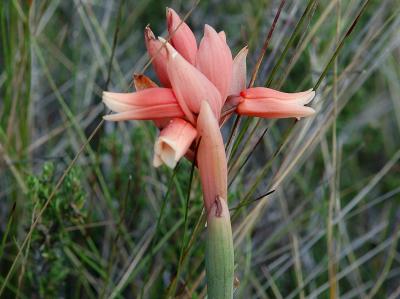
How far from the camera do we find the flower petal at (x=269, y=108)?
93 centimetres

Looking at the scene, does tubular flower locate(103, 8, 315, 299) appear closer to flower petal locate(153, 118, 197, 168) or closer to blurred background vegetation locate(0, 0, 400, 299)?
flower petal locate(153, 118, 197, 168)

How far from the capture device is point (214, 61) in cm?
91

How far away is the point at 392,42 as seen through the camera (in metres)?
1.83

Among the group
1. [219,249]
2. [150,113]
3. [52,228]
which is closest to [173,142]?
[150,113]

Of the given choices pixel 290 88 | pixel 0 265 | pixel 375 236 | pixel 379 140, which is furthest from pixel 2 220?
pixel 379 140

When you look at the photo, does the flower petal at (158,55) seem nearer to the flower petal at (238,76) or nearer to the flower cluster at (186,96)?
the flower cluster at (186,96)

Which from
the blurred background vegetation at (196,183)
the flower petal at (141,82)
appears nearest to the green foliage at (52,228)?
the blurred background vegetation at (196,183)

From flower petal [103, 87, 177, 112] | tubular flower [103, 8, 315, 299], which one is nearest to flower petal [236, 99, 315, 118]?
tubular flower [103, 8, 315, 299]

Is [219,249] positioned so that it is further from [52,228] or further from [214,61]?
[52,228]

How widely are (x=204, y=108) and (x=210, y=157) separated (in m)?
0.07

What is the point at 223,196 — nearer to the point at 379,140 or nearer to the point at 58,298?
the point at 58,298

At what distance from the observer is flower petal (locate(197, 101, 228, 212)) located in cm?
87

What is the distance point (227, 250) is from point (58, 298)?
2.74ft

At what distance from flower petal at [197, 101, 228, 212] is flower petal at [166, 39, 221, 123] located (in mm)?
→ 19
